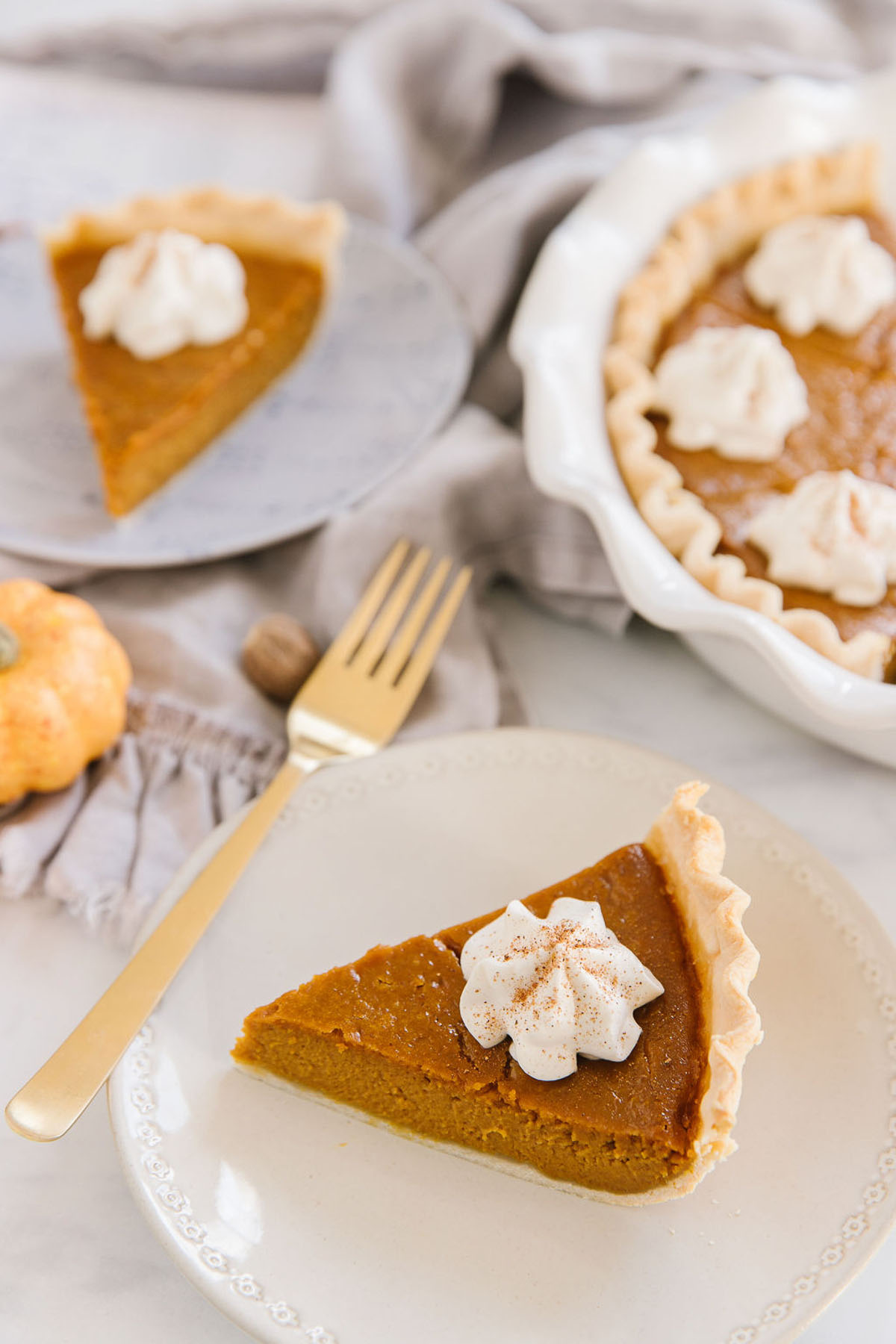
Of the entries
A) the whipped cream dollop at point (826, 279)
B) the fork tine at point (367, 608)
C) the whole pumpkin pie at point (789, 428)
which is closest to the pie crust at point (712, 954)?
the whole pumpkin pie at point (789, 428)

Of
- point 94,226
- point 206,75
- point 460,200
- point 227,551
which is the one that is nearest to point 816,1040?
point 227,551

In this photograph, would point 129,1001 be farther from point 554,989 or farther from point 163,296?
point 163,296

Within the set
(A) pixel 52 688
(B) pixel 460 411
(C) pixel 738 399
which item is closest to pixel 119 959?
(A) pixel 52 688

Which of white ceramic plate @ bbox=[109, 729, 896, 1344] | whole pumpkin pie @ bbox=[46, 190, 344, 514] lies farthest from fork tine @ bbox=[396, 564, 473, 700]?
whole pumpkin pie @ bbox=[46, 190, 344, 514]

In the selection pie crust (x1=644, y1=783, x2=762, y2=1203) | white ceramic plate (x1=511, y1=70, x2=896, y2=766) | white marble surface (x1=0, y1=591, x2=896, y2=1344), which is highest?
white ceramic plate (x1=511, y1=70, x2=896, y2=766)

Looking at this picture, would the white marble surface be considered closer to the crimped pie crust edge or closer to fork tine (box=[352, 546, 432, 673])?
fork tine (box=[352, 546, 432, 673])

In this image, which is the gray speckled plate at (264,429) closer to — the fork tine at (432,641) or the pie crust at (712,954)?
the fork tine at (432,641)
